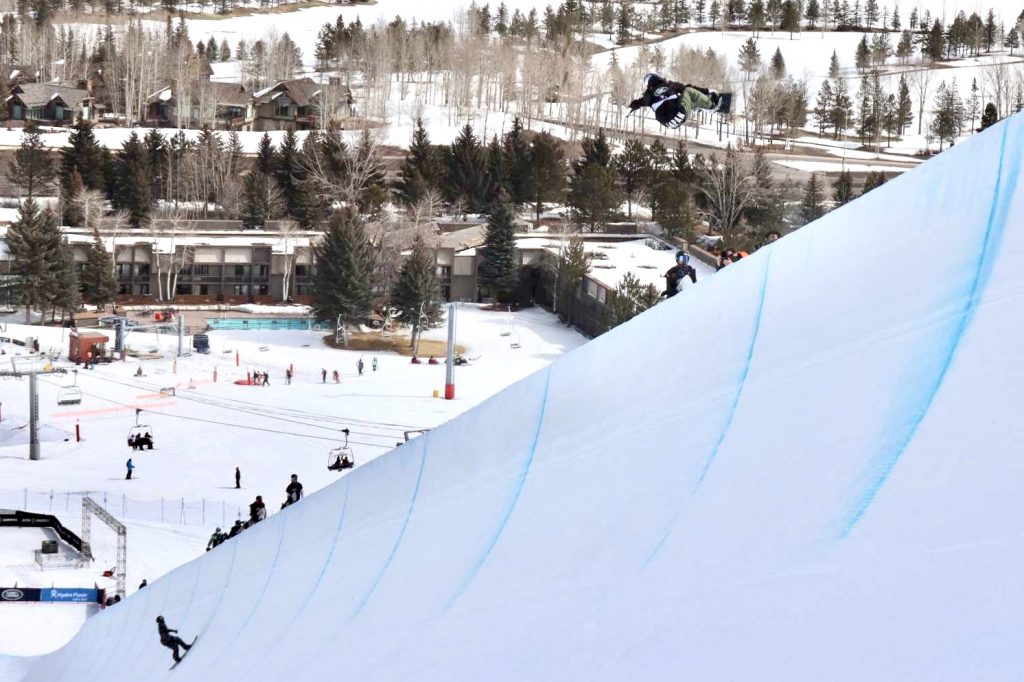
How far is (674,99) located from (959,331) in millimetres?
6787

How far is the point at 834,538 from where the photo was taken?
2.83 meters

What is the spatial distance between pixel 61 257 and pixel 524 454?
36.8 metres

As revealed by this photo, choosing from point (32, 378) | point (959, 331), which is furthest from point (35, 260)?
point (959, 331)

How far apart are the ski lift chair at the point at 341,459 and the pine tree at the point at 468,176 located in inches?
1097

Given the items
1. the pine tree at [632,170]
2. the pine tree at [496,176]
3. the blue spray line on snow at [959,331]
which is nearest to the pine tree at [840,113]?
the pine tree at [632,170]

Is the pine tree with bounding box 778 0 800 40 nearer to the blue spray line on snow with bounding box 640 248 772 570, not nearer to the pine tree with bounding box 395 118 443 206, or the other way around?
the pine tree with bounding box 395 118 443 206

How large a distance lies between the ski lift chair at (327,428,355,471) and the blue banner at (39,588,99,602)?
26.2 ft

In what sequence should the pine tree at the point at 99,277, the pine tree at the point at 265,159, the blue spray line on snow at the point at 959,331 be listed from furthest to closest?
the pine tree at the point at 265,159 → the pine tree at the point at 99,277 → the blue spray line on snow at the point at 959,331

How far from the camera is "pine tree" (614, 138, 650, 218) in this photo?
52.0 meters

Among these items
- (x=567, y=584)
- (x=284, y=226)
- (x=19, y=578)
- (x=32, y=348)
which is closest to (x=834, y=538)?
(x=567, y=584)

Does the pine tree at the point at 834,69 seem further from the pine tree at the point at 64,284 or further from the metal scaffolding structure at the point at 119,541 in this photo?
the metal scaffolding structure at the point at 119,541

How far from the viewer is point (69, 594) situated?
14.7 metres

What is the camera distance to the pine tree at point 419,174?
50312 mm

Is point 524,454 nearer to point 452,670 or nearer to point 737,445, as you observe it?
point 452,670
